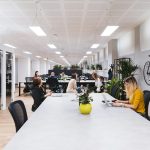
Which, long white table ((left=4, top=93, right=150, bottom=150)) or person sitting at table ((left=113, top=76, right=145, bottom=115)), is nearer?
long white table ((left=4, top=93, right=150, bottom=150))

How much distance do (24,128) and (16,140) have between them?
15.1 inches

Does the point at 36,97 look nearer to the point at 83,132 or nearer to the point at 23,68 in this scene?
the point at 83,132

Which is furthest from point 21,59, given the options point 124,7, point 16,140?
point 16,140

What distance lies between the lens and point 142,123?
2.38 meters

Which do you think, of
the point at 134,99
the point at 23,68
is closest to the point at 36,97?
the point at 134,99

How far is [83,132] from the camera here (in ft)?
6.64

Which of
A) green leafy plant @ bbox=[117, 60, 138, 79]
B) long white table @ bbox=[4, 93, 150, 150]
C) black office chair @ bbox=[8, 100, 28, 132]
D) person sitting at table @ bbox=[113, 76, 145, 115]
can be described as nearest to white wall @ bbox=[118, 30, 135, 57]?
green leafy plant @ bbox=[117, 60, 138, 79]

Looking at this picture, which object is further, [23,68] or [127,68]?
[23,68]

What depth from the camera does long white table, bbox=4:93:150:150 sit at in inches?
65.7

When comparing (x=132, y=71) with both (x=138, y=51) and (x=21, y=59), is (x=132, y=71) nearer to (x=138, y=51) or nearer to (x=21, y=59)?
(x=138, y=51)

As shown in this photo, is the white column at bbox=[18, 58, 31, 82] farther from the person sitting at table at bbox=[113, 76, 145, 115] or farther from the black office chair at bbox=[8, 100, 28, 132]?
the black office chair at bbox=[8, 100, 28, 132]

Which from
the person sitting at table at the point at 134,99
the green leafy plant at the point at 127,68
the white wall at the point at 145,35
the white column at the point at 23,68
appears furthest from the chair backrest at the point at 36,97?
the white column at the point at 23,68

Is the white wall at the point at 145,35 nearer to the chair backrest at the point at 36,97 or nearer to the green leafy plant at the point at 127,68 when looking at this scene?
the green leafy plant at the point at 127,68

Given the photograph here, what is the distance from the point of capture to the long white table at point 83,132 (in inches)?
65.7
